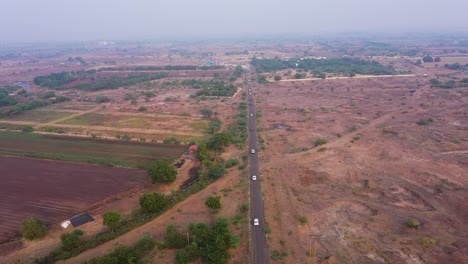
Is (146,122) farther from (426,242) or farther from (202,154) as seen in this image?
(426,242)

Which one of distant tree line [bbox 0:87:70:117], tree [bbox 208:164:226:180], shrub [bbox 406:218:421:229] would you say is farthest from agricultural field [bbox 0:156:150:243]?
distant tree line [bbox 0:87:70:117]

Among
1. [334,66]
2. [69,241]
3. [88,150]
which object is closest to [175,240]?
[69,241]

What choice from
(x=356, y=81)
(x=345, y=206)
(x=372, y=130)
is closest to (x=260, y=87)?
(x=356, y=81)

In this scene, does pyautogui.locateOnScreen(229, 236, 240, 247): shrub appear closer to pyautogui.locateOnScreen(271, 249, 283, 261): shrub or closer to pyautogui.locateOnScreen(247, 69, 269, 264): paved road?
pyautogui.locateOnScreen(247, 69, 269, 264): paved road

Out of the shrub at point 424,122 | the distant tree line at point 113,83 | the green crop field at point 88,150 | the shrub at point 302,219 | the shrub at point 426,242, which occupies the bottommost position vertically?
the shrub at point 426,242

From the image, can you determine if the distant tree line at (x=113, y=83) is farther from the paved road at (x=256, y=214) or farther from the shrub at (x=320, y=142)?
the shrub at (x=320, y=142)

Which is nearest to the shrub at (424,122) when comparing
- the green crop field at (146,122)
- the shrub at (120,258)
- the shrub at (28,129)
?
the green crop field at (146,122)

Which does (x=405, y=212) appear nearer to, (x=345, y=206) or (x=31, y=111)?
(x=345, y=206)
